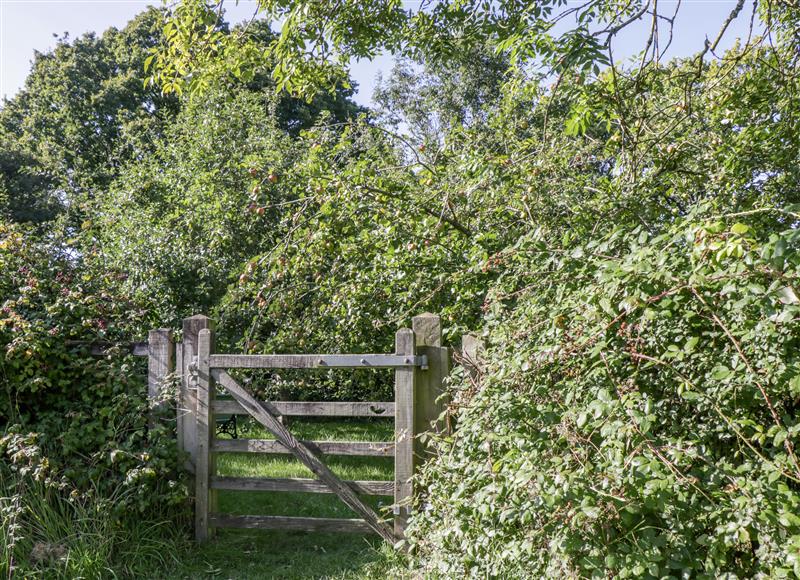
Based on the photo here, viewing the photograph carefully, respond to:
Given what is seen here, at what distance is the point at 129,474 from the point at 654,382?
3.47 m

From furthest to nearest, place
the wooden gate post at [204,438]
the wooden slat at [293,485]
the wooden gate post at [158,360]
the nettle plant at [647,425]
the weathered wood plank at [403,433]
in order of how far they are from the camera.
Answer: the wooden gate post at [158,360]
the wooden gate post at [204,438]
the wooden slat at [293,485]
the weathered wood plank at [403,433]
the nettle plant at [647,425]

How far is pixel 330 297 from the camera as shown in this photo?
20.8ft

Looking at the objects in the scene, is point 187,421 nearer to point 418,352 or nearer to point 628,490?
point 418,352

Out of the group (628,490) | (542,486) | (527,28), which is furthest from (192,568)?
(527,28)

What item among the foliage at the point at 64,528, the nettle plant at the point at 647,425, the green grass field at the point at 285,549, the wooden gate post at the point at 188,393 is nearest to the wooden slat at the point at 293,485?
the green grass field at the point at 285,549

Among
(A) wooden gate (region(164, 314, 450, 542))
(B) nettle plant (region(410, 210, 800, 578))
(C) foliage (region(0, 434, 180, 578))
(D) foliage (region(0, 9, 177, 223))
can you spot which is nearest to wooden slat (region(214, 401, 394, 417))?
(A) wooden gate (region(164, 314, 450, 542))

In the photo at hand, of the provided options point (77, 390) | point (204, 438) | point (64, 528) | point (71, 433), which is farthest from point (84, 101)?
point (64, 528)

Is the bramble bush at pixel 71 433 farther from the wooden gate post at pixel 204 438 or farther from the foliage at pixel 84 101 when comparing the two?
the foliage at pixel 84 101

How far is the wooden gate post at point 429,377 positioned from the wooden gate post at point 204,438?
156cm

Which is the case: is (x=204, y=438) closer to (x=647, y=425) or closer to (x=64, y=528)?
(x=64, y=528)

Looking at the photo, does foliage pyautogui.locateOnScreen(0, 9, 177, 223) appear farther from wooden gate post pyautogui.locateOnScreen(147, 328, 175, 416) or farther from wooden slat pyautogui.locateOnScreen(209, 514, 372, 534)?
wooden slat pyautogui.locateOnScreen(209, 514, 372, 534)

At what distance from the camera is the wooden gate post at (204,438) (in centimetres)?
495

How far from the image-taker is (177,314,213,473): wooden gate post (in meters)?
5.06

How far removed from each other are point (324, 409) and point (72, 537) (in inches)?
71.6
